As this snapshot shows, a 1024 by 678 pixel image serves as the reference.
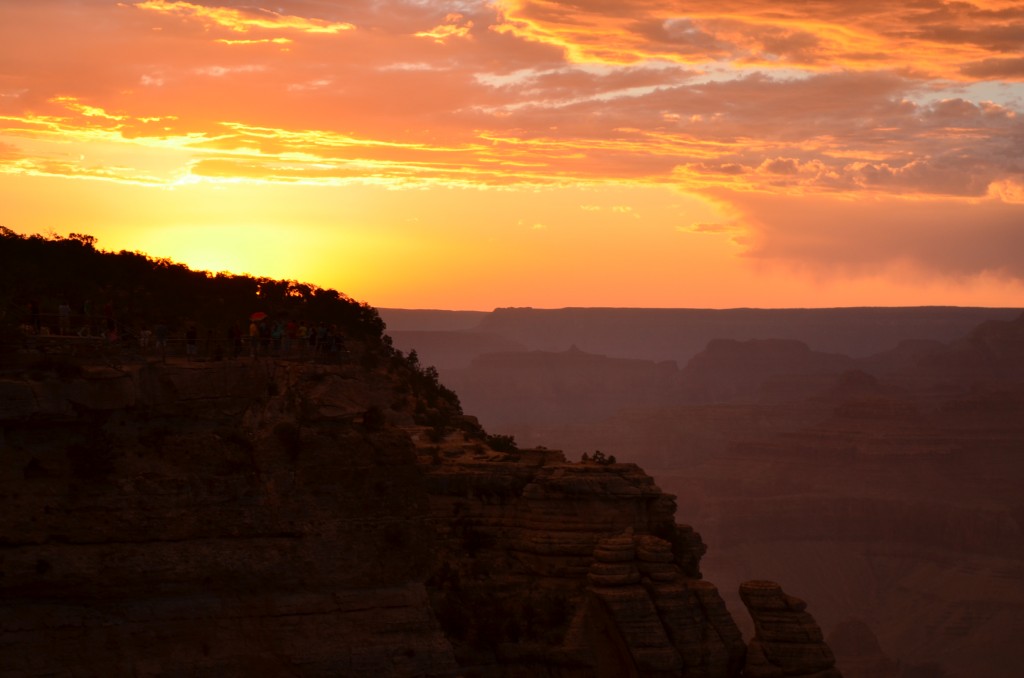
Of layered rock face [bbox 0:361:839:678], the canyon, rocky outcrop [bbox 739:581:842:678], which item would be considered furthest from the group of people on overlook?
the canyon

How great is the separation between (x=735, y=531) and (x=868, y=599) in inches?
701

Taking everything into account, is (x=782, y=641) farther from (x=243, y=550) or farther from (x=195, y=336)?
(x=195, y=336)

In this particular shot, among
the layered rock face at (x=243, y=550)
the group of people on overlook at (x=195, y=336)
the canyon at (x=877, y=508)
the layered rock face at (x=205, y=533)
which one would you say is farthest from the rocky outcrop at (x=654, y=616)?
the canyon at (x=877, y=508)

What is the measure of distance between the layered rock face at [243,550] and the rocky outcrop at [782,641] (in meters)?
0.99

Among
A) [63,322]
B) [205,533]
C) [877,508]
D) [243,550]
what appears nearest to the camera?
[205,533]

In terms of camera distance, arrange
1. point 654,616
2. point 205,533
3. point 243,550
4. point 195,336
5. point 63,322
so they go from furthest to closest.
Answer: point 654,616 < point 63,322 < point 195,336 < point 243,550 < point 205,533

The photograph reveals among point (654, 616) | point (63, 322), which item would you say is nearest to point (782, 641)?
point (654, 616)

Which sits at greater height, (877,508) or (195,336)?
(195,336)

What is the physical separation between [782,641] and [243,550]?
1335 cm

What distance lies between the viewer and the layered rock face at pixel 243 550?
83.3 ft

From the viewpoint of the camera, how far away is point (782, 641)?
114 ft

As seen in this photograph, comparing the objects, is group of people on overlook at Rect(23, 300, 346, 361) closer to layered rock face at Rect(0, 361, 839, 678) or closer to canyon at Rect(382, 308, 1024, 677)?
layered rock face at Rect(0, 361, 839, 678)

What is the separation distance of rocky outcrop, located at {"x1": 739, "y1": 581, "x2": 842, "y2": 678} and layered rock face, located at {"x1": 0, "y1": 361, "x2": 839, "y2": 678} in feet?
3.24

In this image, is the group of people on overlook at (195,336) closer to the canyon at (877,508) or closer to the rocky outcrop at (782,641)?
the rocky outcrop at (782,641)
